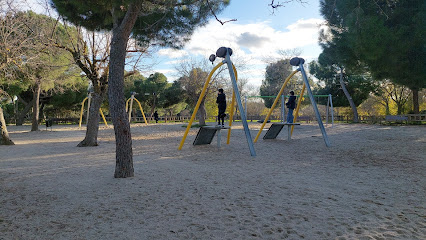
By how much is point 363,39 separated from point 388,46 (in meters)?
0.96

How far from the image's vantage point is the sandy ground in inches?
121

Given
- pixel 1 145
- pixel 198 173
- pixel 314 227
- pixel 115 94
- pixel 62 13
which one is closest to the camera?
pixel 314 227

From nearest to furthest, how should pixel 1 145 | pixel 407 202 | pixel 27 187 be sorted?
pixel 407 202 < pixel 27 187 < pixel 1 145

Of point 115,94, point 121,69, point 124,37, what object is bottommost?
point 115,94

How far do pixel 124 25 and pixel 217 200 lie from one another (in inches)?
141

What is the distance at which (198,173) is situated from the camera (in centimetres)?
593

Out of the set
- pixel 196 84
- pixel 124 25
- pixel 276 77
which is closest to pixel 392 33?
pixel 124 25

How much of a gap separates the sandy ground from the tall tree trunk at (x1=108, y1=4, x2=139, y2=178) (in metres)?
0.35

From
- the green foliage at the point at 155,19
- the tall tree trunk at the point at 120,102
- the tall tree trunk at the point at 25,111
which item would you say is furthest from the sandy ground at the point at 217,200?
the tall tree trunk at the point at 25,111

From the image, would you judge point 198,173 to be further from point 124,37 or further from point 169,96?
point 169,96

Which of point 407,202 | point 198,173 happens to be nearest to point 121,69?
point 198,173

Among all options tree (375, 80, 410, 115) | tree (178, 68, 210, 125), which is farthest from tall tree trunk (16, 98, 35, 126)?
tree (375, 80, 410, 115)

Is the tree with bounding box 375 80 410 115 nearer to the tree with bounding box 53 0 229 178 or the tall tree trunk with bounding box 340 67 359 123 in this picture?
the tall tree trunk with bounding box 340 67 359 123

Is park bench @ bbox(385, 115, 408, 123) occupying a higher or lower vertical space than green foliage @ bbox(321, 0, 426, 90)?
lower
